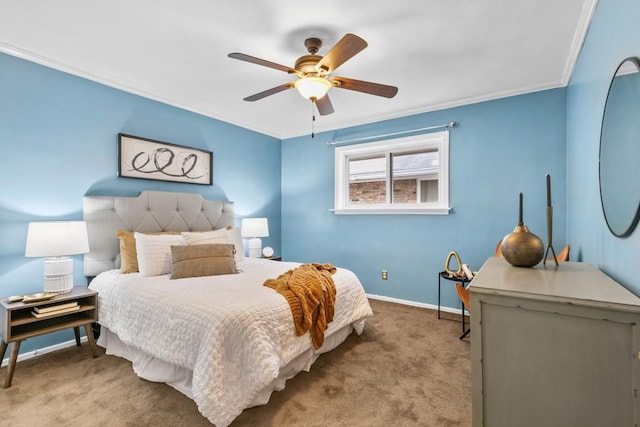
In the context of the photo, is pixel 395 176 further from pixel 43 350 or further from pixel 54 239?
pixel 43 350

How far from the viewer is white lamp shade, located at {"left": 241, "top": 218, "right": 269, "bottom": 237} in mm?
4141

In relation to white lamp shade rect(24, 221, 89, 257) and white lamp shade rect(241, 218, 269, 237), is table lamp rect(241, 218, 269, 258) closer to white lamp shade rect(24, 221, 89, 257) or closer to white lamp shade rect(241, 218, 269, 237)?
white lamp shade rect(241, 218, 269, 237)

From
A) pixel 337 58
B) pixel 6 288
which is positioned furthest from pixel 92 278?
pixel 337 58

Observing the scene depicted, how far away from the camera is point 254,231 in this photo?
4164 mm

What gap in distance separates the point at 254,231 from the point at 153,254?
5.07 feet

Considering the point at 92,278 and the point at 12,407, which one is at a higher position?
the point at 92,278

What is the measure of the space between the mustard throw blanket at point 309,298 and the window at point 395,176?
1.99m

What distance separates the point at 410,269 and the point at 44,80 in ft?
14.0

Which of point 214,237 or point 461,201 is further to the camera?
point 461,201

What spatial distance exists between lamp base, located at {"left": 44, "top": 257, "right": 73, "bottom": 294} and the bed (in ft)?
0.84

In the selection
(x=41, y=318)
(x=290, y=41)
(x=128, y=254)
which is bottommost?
(x=41, y=318)

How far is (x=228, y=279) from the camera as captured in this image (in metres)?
2.53

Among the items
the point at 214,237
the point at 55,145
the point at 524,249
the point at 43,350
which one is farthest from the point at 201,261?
the point at 524,249

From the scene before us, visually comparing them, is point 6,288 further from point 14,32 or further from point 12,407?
point 14,32
